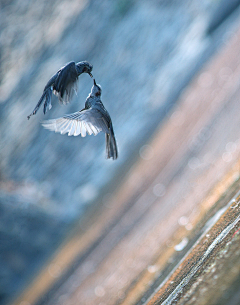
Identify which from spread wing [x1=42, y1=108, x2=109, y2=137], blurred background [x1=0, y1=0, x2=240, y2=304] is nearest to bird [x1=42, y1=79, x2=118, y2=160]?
spread wing [x1=42, y1=108, x2=109, y2=137]

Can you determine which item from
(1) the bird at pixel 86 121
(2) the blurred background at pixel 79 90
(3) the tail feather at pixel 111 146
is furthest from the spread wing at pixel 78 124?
(2) the blurred background at pixel 79 90

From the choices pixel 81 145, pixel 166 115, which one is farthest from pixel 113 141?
pixel 166 115

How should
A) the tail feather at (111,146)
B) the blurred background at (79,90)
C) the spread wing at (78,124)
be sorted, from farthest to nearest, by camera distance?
the blurred background at (79,90)
the tail feather at (111,146)
the spread wing at (78,124)

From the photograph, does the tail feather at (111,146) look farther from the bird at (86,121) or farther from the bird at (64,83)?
the bird at (64,83)

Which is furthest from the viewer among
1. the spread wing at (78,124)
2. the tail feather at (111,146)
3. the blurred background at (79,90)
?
the blurred background at (79,90)

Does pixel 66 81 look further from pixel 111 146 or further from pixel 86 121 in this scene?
pixel 111 146

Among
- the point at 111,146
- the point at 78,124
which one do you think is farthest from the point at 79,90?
the point at 78,124
